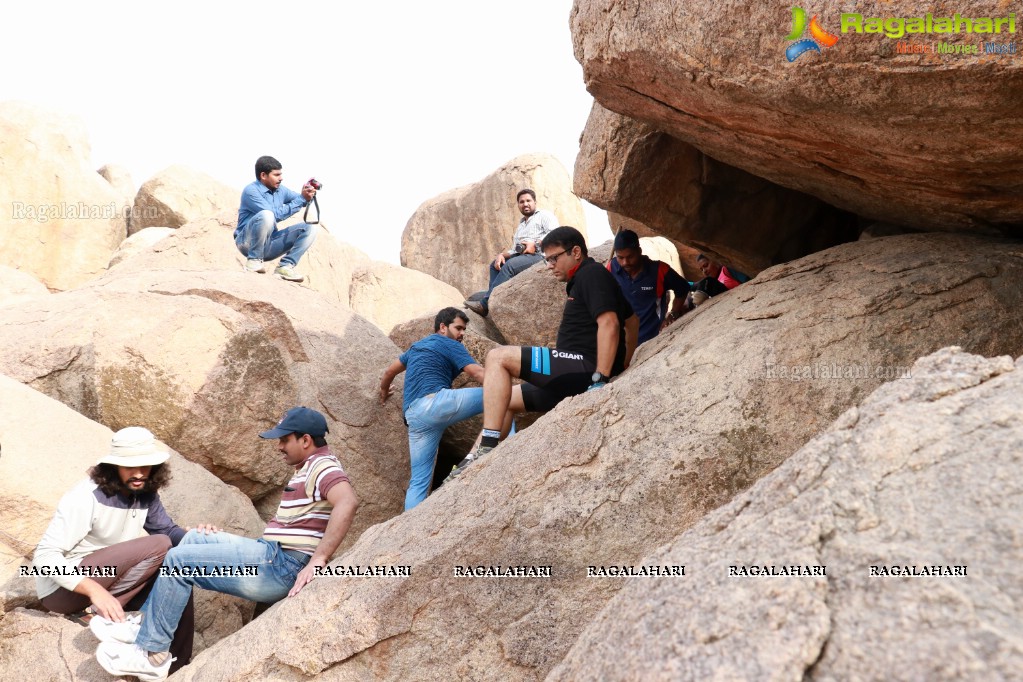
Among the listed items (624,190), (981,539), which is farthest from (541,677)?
(624,190)

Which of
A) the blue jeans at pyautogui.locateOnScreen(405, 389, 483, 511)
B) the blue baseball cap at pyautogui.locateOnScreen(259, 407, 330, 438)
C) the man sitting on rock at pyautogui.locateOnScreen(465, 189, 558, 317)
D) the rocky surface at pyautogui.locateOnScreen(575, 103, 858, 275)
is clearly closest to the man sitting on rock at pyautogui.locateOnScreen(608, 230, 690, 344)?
the rocky surface at pyautogui.locateOnScreen(575, 103, 858, 275)

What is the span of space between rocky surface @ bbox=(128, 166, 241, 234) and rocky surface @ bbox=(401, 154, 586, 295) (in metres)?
4.44

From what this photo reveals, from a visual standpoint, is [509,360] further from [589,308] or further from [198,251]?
[198,251]

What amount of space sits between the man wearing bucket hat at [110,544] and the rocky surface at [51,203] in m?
15.3

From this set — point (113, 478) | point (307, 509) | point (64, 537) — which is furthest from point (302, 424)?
point (64, 537)

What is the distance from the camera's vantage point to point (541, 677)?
457 centimetres

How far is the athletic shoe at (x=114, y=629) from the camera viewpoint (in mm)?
5266

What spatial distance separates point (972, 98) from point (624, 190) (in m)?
3.18

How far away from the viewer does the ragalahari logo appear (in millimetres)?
4367

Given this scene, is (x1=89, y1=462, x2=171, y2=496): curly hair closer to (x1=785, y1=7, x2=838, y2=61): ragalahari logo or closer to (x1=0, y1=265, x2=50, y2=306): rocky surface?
(x1=785, y1=7, x2=838, y2=61): ragalahari logo

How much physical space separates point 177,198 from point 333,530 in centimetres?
1576

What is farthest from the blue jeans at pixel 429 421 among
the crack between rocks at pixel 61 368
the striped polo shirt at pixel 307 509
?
the crack between rocks at pixel 61 368

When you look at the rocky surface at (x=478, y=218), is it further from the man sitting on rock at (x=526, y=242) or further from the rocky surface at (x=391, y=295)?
the man sitting on rock at (x=526, y=242)

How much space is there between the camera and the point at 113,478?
553cm
